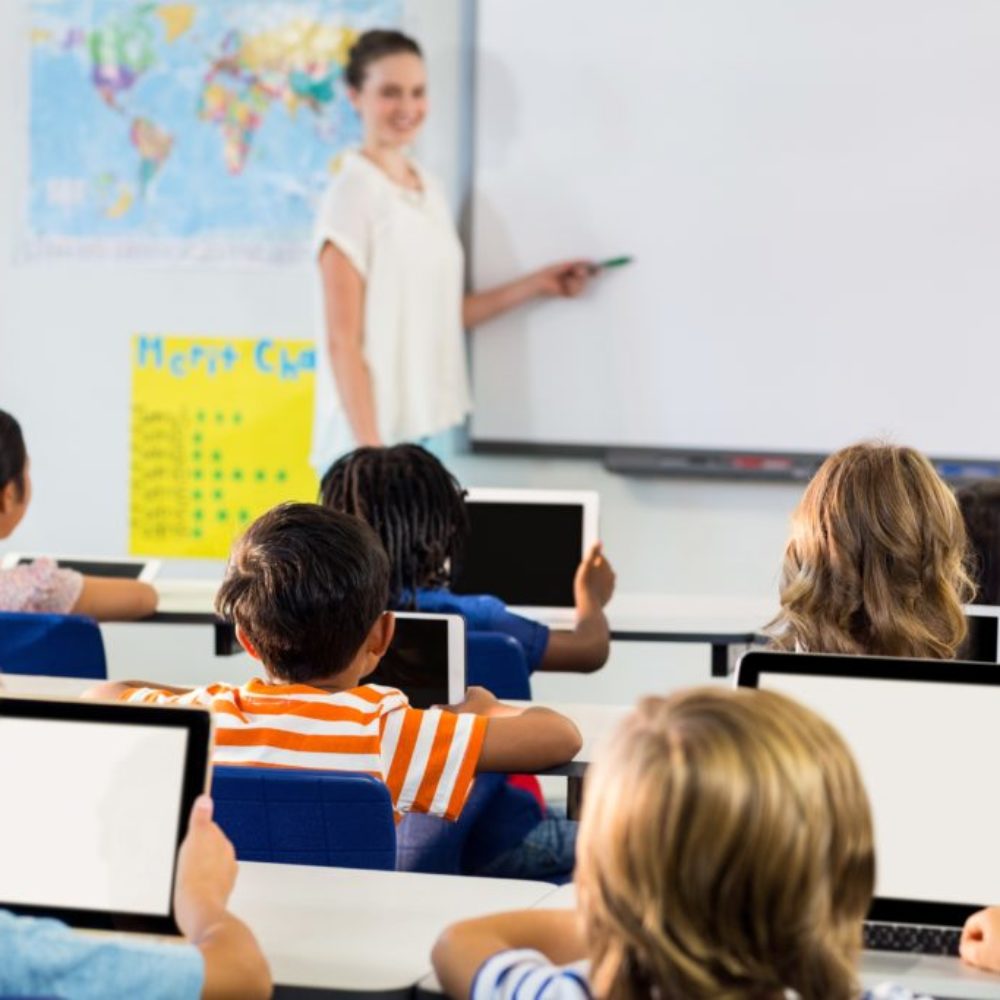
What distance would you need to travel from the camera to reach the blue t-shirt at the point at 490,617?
3.27 m

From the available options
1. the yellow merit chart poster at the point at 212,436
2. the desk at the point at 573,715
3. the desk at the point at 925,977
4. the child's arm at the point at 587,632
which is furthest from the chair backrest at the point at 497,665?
the yellow merit chart poster at the point at 212,436

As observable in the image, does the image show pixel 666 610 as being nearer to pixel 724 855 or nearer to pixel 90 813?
pixel 90 813

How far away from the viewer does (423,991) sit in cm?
158

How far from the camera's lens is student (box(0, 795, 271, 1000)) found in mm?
1441

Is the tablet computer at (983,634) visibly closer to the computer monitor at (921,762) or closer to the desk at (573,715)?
the desk at (573,715)

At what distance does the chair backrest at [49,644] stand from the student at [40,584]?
0.94 ft

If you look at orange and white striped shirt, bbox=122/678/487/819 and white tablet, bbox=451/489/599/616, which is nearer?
orange and white striped shirt, bbox=122/678/487/819

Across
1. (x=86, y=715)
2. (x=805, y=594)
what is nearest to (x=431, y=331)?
(x=805, y=594)

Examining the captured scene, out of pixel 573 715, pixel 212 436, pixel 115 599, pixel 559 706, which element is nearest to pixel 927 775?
pixel 573 715

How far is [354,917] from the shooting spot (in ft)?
6.00

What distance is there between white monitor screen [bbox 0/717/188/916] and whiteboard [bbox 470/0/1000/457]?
3.72 m

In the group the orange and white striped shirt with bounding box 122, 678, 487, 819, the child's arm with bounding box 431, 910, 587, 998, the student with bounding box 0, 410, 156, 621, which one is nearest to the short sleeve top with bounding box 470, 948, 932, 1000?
the child's arm with bounding box 431, 910, 587, 998

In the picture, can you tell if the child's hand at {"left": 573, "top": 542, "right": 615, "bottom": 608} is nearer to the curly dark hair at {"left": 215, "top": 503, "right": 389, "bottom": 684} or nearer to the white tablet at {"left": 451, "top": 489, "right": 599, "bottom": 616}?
the white tablet at {"left": 451, "top": 489, "right": 599, "bottom": 616}

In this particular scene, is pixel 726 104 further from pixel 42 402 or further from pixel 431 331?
pixel 42 402
